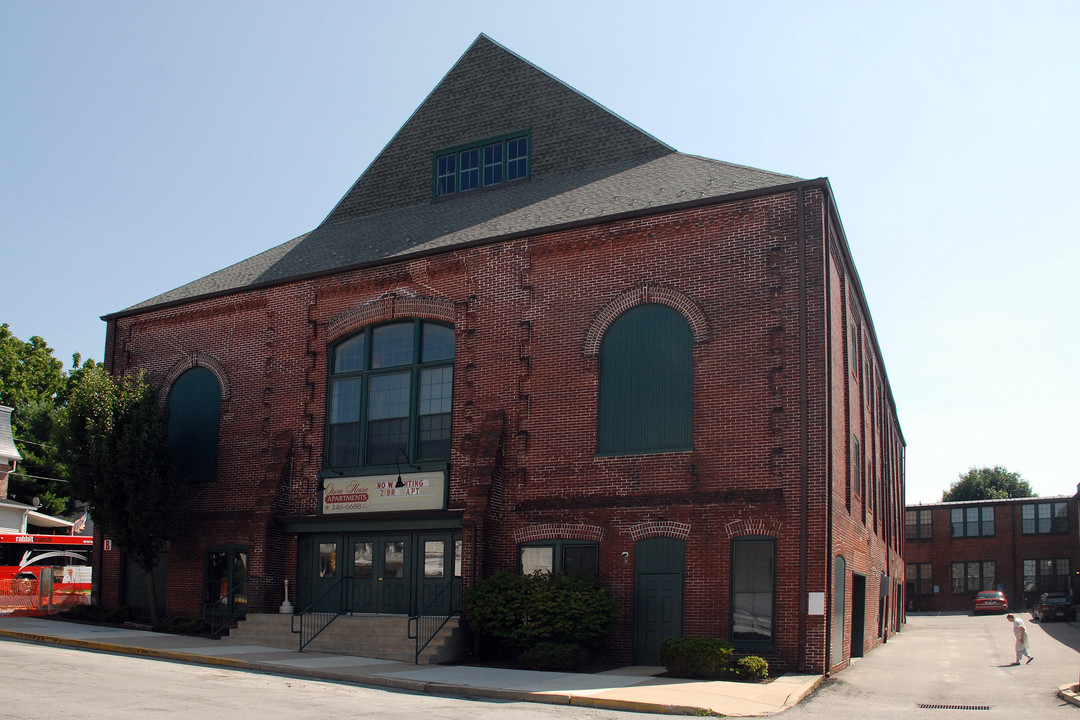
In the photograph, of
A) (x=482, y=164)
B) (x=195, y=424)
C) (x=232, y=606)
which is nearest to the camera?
(x=232, y=606)

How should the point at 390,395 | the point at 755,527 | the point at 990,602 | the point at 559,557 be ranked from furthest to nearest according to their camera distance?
the point at 990,602 < the point at 390,395 < the point at 559,557 < the point at 755,527

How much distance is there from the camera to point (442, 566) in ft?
76.6

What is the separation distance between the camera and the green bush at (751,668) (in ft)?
57.8

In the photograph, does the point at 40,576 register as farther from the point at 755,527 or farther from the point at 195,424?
the point at 755,527

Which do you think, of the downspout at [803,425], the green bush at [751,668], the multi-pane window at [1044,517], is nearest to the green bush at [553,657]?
the green bush at [751,668]

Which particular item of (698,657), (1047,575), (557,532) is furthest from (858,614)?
(1047,575)

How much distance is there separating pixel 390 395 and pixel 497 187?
7929 millimetres

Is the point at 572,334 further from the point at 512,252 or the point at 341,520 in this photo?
the point at 341,520

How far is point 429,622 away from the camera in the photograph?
21.7 m

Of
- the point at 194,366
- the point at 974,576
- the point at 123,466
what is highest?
the point at 194,366

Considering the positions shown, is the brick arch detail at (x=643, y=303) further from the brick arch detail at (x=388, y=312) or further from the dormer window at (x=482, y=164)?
the dormer window at (x=482, y=164)

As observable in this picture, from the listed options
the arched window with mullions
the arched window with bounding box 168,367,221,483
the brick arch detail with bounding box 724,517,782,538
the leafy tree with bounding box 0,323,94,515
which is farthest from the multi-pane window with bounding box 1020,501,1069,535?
the leafy tree with bounding box 0,323,94,515

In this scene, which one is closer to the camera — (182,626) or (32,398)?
(182,626)

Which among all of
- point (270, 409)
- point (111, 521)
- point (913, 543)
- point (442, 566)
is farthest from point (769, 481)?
point (913, 543)
